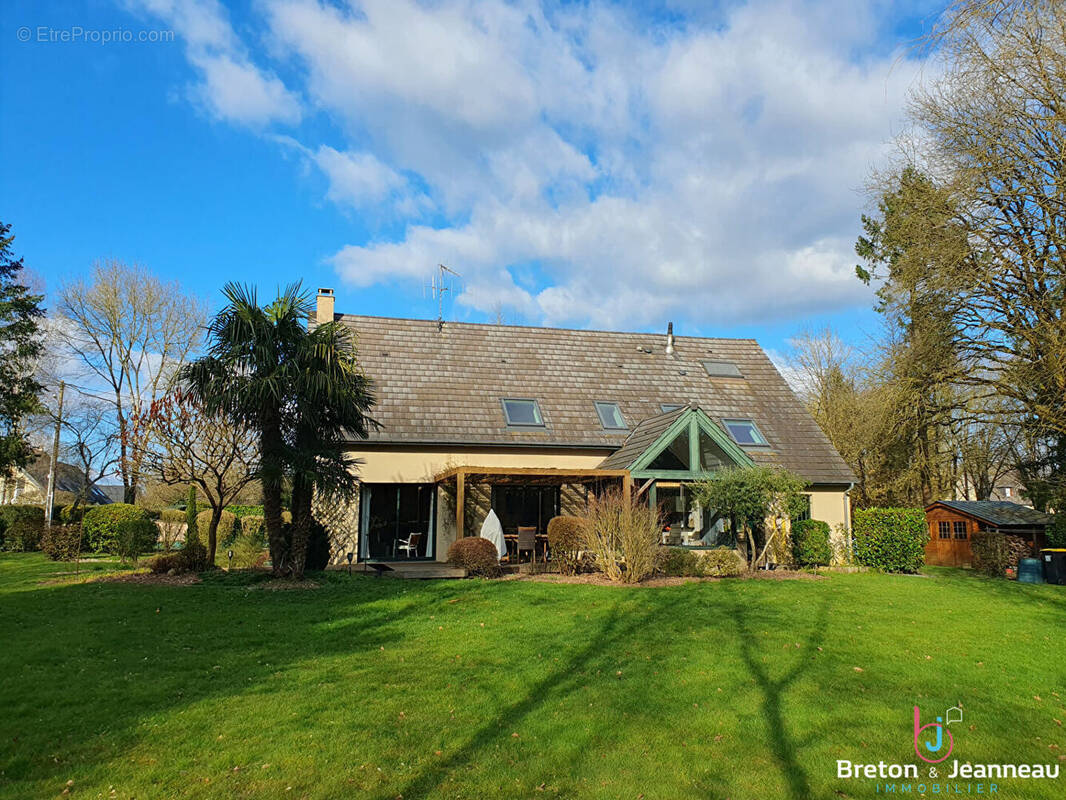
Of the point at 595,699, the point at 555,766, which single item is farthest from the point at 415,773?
the point at 595,699

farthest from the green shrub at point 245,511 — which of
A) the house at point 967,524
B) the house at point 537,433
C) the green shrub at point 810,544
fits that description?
the house at point 967,524

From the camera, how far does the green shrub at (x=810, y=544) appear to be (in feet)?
58.5

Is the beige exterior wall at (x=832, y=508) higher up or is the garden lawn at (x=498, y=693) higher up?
the beige exterior wall at (x=832, y=508)

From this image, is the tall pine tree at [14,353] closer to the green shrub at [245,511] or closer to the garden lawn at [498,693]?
the green shrub at [245,511]

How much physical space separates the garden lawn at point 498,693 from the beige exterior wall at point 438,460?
6692 millimetres

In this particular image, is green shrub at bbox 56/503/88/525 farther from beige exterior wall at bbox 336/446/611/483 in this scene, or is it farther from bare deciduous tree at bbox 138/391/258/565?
beige exterior wall at bbox 336/446/611/483

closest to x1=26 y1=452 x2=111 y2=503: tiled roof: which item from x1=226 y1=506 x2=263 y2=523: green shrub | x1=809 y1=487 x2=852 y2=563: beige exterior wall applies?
x1=226 y1=506 x2=263 y2=523: green shrub

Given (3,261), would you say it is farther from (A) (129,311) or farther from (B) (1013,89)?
(B) (1013,89)

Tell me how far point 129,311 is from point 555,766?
1299 inches

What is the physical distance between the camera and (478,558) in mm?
14914

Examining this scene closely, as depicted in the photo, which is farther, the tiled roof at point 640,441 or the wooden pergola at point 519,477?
the tiled roof at point 640,441

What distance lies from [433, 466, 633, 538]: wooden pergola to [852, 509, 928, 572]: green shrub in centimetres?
649

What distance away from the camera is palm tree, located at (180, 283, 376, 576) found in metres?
13.2

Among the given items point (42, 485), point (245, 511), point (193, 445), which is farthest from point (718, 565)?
point (42, 485)
